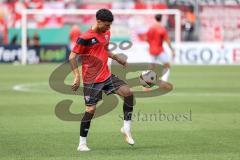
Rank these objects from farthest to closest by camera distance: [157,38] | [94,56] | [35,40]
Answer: [35,40] < [157,38] < [94,56]

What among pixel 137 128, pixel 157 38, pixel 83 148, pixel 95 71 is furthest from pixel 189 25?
pixel 83 148

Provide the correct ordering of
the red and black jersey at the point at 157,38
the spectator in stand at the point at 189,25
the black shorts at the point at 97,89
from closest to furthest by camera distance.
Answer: the black shorts at the point at 97,89 → the red and black jersey at the point at 157,38 → the spectator in stand at the point at 189,25

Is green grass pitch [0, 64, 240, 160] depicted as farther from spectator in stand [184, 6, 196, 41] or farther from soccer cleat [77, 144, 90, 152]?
spectator in stand [184, 6, 196, 41]

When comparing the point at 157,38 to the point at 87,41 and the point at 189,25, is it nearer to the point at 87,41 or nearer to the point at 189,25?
the point at 87,41

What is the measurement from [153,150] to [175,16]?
106ft

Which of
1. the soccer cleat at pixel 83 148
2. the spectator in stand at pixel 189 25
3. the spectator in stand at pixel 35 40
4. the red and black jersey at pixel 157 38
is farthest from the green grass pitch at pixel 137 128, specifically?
the spectator in stand at pixel 189 25

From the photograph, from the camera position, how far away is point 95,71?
12250 millimetres

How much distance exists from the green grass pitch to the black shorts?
32.0 inches

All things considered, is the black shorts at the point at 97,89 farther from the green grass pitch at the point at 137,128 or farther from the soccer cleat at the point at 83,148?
the green grass pitch at the point at 137,128

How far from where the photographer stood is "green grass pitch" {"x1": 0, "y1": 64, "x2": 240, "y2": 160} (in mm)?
11711

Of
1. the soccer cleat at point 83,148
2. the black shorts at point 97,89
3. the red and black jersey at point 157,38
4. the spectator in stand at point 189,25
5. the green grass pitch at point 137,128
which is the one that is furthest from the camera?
the spectator in stand at point 189,25

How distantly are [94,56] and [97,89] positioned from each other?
0.54m

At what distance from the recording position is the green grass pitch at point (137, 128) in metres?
11.7

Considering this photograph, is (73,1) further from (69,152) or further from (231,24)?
(69,152)
